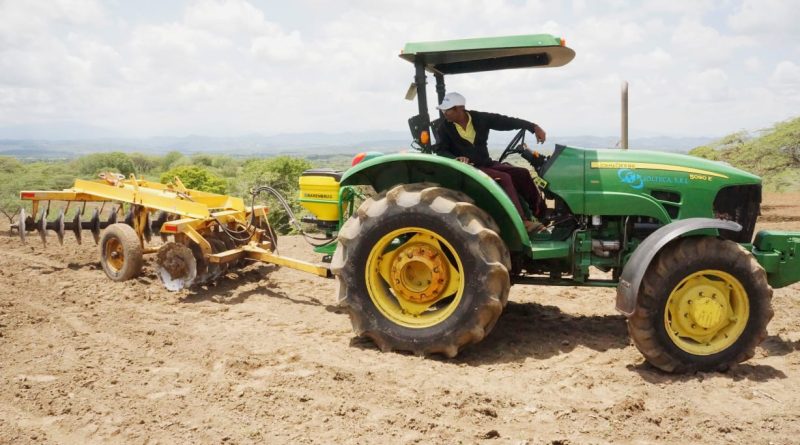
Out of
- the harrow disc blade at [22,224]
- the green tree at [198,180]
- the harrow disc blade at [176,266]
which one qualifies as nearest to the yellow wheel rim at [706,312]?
the harrow disc blade at [176,266]

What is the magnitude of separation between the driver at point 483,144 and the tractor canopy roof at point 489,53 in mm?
363

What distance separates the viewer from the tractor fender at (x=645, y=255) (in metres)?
4.24

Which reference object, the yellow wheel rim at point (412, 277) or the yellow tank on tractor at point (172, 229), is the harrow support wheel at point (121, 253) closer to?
the yellow tank on tractor at point (172, 229)

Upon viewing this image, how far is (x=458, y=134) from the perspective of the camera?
524 centimetres

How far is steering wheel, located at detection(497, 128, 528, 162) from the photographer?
17.6 ft

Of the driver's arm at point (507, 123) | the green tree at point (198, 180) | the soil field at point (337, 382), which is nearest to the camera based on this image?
the soil field at point (337, 382)

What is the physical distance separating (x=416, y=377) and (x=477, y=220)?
3.87 feet

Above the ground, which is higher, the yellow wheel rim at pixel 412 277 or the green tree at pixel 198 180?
the green tree at pixel 198 180

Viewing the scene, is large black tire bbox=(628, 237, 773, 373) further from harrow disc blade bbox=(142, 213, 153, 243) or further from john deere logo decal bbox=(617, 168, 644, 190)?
harrow disc blade bbox=(142, 213, 153, 243)

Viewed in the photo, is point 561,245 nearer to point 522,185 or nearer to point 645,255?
point 522,185

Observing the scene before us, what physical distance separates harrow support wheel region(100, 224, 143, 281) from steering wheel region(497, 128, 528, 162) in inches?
161

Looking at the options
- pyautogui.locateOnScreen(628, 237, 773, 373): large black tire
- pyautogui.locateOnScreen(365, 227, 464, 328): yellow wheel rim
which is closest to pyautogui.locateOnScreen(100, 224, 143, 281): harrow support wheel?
pyautogui.locateOnScreen(365, 227, 464, 328): yellow wheel rim

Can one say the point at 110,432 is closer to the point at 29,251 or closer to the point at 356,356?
the point at 356,356

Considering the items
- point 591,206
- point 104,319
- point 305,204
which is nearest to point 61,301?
point 104,319
